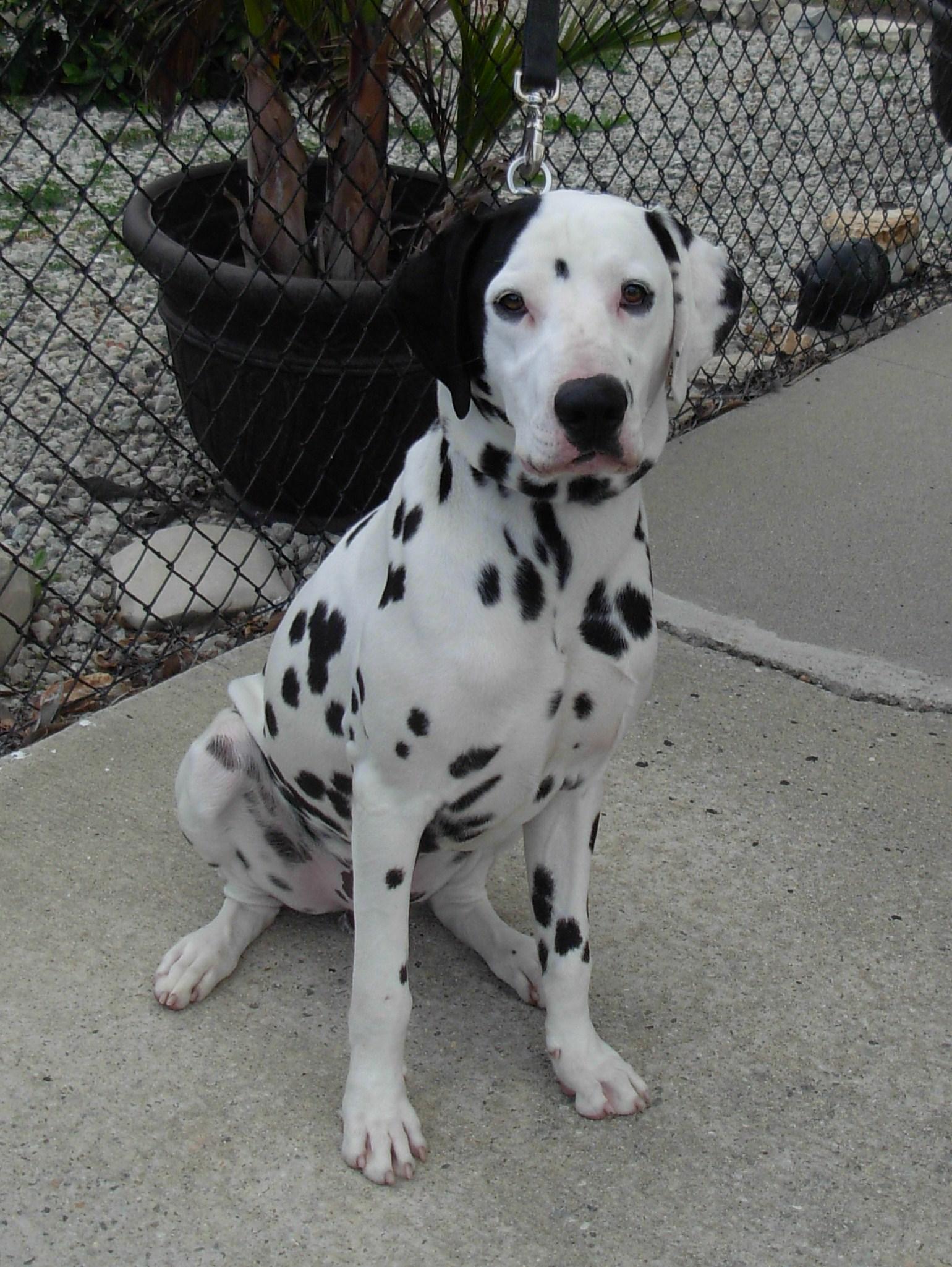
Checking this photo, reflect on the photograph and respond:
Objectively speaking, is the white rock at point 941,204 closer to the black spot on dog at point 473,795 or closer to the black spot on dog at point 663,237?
the black spot on dog at point 663,237

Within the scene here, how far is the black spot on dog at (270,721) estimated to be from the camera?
9.11 ft

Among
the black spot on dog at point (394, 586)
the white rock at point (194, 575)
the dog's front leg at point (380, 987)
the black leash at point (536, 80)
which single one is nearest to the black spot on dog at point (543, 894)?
the dog's front leg at point (380, 987)

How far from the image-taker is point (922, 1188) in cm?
244

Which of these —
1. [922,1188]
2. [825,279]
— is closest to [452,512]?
[922,1188]

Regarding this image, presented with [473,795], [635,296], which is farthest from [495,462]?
[473,795]

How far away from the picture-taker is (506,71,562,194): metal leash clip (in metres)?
2.80

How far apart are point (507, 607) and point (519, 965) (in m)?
0.92

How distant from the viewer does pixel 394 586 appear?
7.79ft

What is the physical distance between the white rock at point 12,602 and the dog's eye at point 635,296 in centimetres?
242

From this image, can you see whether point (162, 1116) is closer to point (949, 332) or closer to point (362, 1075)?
point (362, 1075)

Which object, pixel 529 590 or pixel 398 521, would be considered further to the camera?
pixel 398 521

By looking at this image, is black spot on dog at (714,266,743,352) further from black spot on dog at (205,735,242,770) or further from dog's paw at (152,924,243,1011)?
dog's paw at (152,924,243,1011)

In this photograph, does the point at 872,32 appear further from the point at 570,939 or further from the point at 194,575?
the point at 570,939

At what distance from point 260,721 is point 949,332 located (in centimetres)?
455
